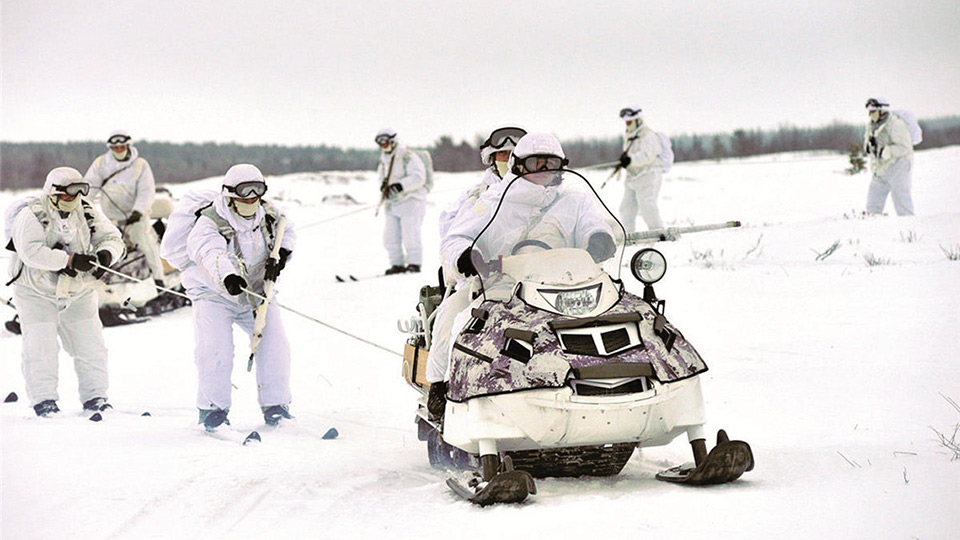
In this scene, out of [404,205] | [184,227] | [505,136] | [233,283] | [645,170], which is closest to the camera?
[233,283]

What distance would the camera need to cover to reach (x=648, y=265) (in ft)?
19.1

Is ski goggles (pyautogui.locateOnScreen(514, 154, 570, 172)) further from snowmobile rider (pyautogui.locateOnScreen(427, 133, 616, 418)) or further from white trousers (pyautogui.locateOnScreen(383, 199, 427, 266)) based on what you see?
white trousers (pyautogui.locateOnScreen(383, 199, 427, 266))

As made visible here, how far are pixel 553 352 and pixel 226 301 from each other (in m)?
4.05

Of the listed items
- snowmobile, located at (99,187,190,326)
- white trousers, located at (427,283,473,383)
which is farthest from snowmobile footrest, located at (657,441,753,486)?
snowmobile, located at (99,187,190,326)

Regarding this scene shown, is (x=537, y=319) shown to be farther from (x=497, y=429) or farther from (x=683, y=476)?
(x=683, y=476)

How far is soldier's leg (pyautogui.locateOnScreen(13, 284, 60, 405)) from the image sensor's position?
9.61 meters

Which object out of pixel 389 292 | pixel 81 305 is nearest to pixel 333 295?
pixel 389 292

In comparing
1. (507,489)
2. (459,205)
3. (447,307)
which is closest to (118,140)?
(459,205)

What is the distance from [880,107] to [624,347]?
13089 millimetres

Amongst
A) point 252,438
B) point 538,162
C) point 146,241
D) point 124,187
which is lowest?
point 252,438

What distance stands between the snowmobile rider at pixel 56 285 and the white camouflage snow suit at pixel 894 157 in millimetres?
11853

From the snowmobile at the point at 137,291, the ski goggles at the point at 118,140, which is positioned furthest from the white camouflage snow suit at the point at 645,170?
the ski goggles at the point at 118,140

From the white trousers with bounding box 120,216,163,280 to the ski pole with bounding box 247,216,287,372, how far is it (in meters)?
7.53

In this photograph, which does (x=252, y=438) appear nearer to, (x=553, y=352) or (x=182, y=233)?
(x=182, y=233)
